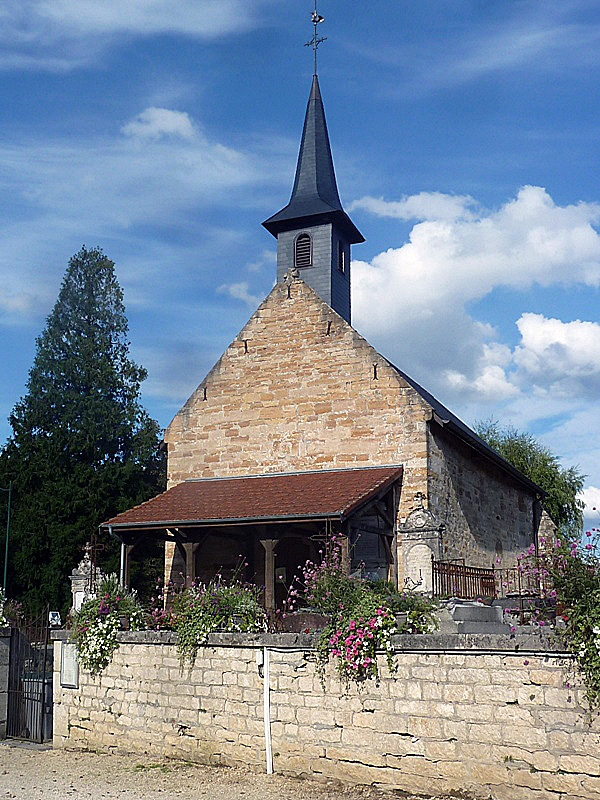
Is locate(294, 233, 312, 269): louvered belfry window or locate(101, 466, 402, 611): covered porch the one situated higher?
locate(294, 233, 312, 269): louvered belfry window

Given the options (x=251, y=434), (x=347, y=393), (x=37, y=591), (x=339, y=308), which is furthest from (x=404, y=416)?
(x=37, y=591)

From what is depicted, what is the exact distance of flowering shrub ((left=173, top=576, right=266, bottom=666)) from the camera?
918 centimetres

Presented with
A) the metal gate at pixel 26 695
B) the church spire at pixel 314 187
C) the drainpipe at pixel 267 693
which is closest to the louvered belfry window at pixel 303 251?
the church spire at pixel 314 187

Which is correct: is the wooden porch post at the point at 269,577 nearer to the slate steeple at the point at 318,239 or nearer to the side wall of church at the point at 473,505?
the side wall of church at the point at 473,505

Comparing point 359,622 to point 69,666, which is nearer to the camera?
point 359,622

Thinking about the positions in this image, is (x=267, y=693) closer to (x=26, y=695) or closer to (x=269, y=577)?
(x=26, y=695)

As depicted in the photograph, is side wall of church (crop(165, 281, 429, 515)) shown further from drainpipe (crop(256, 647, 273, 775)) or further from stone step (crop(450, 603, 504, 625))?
drainpipe (crop(256, 647, 273, 775))

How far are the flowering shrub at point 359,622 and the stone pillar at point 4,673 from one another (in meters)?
5.01

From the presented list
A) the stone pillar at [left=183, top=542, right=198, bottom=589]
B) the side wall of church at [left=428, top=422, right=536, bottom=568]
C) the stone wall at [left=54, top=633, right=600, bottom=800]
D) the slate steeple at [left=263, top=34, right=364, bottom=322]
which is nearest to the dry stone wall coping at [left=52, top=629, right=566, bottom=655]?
the stone wall at [left=54, top=633, right=600, bottom=800]

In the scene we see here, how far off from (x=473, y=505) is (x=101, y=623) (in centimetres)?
1055

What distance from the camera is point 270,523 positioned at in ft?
→ 47.9

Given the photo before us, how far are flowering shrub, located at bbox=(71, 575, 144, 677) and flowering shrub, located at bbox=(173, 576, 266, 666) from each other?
980 mm

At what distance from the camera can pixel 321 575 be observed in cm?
880

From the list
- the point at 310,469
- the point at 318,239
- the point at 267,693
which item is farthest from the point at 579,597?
the point at 318,239
